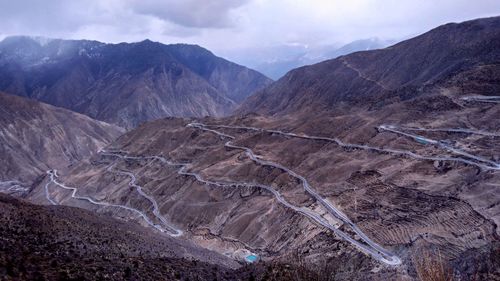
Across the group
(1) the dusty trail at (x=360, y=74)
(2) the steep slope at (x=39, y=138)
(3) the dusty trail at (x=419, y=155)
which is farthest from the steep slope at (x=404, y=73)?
(2) the steep slope at (x=39, y=138)

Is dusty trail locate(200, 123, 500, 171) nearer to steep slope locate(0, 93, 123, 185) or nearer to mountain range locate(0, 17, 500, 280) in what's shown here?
mountain range locate(0, 17, 500, 280)

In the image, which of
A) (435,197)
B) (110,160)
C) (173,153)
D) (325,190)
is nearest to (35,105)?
(110,160)

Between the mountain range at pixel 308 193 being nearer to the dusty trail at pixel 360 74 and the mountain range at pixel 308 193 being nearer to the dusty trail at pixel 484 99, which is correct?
the dusty trail at pixel 484 99

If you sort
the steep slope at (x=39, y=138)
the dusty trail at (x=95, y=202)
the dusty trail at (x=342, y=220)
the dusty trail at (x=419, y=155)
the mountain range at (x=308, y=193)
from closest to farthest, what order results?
the mountain range at (x=308, y=193)
the dusty trail at (x=342, y=220)
the dusty trail at (x=419, y=155)
the dusty trail at (x=95, y=202)
the steep slope at (x=39, y=138)

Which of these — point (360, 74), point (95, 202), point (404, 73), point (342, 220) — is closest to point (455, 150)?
point (342, 220)

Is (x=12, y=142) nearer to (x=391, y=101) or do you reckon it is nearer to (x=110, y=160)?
(x=110, y=160)

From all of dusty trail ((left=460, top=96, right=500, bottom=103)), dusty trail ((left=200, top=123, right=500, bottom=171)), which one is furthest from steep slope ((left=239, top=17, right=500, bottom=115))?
dusty trail ((left=200, top=123, right=500, bottom=171))
